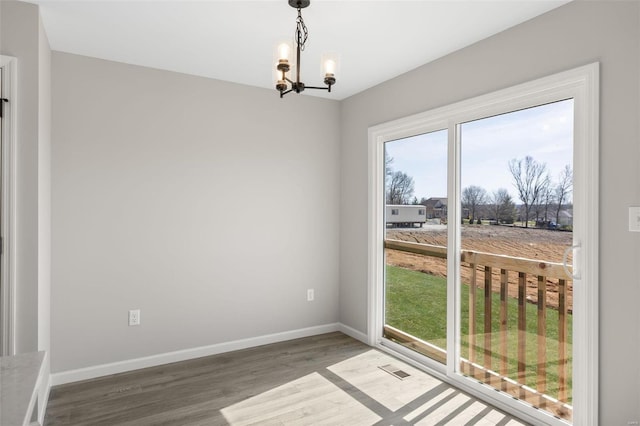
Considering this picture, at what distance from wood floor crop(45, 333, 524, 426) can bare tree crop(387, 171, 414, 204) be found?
148cm

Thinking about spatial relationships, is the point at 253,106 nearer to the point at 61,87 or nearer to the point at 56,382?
the point at 61,87

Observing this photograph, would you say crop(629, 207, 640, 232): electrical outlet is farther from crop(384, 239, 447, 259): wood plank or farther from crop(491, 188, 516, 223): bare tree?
crop(384, 239, 447, 259): wood plank

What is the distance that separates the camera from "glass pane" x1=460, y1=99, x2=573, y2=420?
2.39 m

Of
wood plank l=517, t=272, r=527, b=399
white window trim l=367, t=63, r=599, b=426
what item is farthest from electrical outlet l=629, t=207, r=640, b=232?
wood plank l=517, t=272, r=527, b=399

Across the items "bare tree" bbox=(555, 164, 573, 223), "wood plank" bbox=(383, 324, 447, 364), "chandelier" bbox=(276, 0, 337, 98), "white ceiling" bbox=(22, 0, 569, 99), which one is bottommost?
"wood plank" bbox=(383, 324, 447, 364)

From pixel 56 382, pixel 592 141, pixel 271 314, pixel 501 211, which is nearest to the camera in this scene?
pixel 592 141

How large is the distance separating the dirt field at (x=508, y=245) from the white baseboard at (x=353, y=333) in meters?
0.97

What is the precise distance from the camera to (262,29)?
264 cm

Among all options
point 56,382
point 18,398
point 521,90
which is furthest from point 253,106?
point 18,398

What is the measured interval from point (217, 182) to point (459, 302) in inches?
93.5

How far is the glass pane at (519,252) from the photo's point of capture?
94.0 inches

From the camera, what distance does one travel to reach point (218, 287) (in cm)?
364

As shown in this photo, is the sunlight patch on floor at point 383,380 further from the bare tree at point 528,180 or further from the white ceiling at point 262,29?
the white ceiling at point 262,29

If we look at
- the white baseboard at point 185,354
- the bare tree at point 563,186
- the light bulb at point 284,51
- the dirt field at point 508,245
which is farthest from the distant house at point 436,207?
the light bulb at point 284,51
